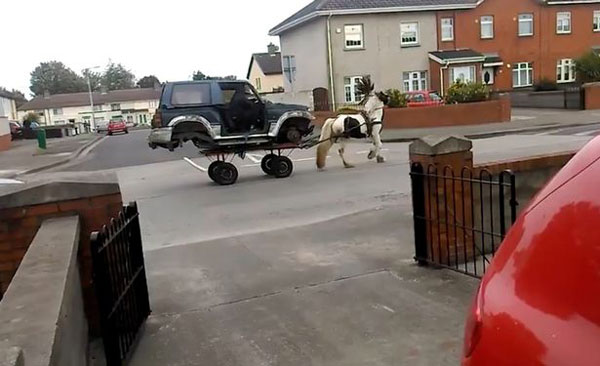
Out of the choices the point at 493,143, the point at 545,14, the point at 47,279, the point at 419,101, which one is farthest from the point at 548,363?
the point at 545,14

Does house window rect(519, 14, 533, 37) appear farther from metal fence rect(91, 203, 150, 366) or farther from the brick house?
metal fence rect(91, 203, 150, 366)

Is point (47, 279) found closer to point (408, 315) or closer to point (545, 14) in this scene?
point (408, 315)

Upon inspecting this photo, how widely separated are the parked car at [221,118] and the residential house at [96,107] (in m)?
94.9

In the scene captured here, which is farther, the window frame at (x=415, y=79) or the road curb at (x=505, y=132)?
the window frame at (x=415, y=79)

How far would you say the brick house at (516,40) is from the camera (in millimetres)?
40406

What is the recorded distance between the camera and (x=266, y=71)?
6481cm

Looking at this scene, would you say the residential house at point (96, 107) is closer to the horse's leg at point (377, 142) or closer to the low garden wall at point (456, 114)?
the low garden wall at point (456, 114)

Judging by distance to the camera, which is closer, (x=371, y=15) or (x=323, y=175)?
(x=323, y=175)

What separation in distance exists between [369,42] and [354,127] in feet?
79.8

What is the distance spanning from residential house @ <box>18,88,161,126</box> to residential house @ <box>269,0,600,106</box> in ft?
227

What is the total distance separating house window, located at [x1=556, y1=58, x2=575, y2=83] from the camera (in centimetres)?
4404

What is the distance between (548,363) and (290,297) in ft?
12.9

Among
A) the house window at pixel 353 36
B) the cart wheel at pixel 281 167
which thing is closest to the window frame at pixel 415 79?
the house window at pixel 353 36

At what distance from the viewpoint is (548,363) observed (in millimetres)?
1714
